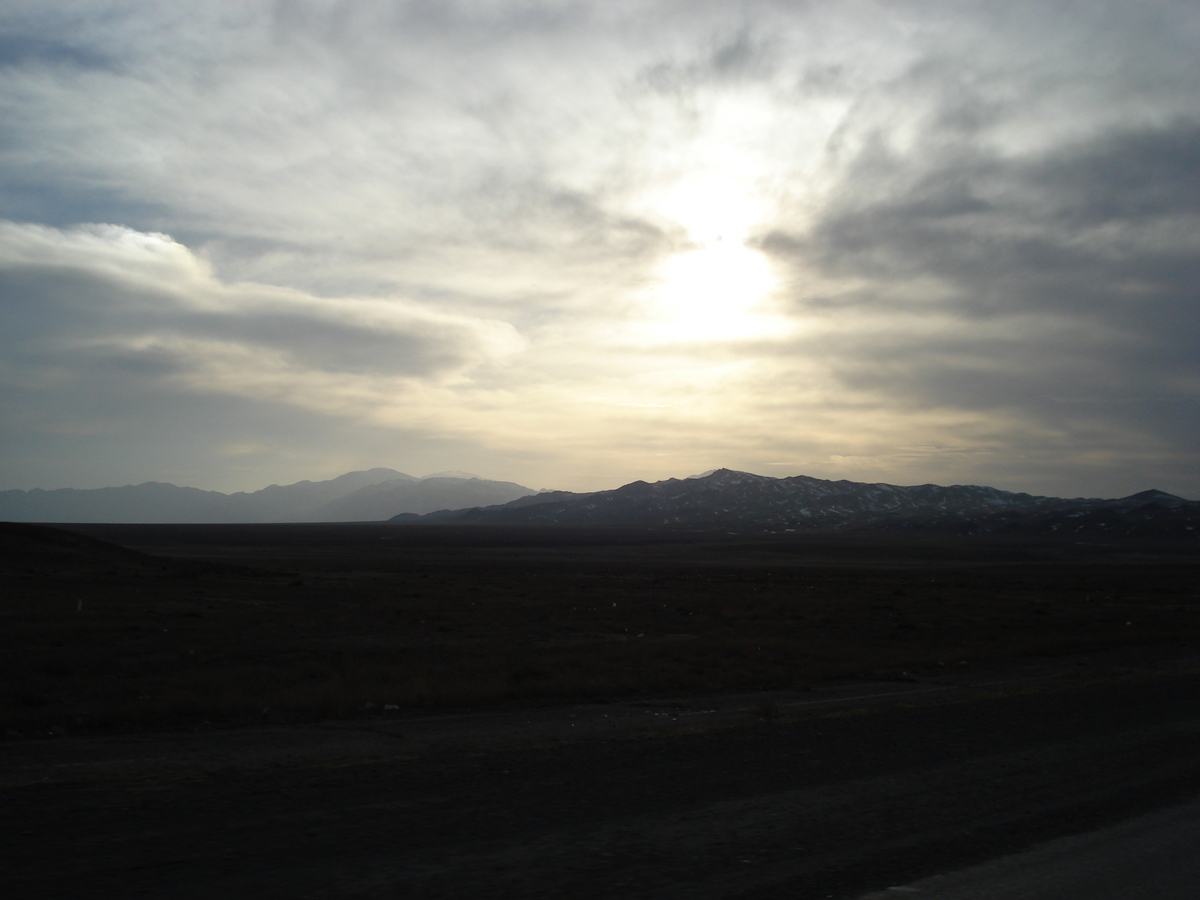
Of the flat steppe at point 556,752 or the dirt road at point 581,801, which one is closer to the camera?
the dirt road at point 581,801

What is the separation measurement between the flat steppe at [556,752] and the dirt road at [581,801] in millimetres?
41

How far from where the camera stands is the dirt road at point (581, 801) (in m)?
6.21

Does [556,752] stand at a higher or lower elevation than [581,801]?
lower

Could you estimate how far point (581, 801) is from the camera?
8.41 m

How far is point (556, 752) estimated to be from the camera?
1084cm

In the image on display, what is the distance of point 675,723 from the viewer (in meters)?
13.1

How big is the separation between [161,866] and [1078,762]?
10156 millimetres

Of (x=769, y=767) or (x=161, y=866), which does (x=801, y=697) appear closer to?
(x=769, y=767)

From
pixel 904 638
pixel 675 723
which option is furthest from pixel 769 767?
pixel 904 638

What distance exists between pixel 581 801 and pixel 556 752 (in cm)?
249

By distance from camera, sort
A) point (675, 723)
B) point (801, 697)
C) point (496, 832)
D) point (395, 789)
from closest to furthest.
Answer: point (496, 832) → point (395, 789) → point (675, 723) → point (801, 697)

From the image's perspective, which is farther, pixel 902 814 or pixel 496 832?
pixel 902 814

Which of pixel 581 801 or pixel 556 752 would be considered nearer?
pixel 581 801

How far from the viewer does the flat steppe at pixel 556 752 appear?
652 centimetres
